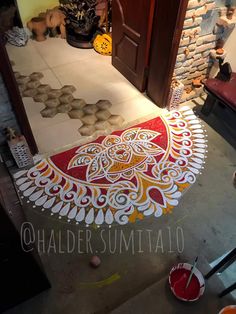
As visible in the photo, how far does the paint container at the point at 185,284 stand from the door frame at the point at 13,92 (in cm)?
156

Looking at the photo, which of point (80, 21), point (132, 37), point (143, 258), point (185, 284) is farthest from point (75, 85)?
point (185, 284)

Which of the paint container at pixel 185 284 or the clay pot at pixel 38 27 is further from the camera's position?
the clay pot at pixel 38 27

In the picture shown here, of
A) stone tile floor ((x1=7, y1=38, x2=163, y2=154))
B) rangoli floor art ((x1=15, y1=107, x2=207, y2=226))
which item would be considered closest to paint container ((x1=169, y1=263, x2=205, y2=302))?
rangoli floor art ((x1=15, y1=107, x2=207, y2=226))

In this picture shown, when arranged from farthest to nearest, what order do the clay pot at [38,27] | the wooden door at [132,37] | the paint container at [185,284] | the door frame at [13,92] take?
the clay pot at [38,27] < the wooden door at [132,37] < the door frame at [13,92] < the paint container at [185,284]

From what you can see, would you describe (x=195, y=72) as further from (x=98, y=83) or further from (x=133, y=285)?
(x=133, y=285)

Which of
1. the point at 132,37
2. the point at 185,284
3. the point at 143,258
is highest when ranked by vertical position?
the point at 132,37

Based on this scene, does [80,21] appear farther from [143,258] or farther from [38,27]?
[143,258]

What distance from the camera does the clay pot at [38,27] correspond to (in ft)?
12.6

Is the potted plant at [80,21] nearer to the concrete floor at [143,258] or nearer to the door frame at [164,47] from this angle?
the door frame at [164,47]

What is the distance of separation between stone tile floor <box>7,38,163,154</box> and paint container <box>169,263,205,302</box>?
1.50 m

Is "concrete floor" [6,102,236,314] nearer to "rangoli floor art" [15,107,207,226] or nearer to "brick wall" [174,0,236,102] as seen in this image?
"rangoli floor art" [15,107,207,226]

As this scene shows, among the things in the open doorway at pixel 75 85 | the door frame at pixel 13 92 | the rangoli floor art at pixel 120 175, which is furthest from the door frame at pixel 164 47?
the door frame at pixel 13 92

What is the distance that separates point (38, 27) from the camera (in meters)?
3.85

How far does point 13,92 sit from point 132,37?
1.59 metres
